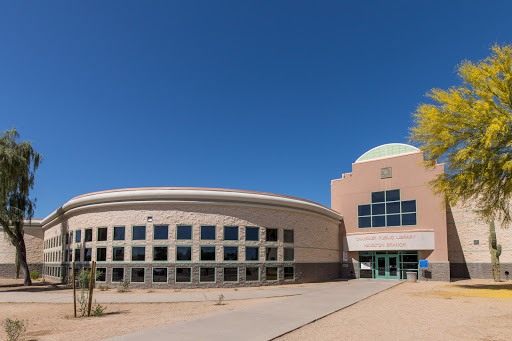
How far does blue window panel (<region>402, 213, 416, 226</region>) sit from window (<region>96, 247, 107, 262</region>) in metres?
23.4

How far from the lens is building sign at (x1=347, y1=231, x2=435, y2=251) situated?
1220 inches

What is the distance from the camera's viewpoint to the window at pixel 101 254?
24.8 meters

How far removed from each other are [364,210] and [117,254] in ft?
69.7

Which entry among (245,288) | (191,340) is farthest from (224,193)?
(191,340)

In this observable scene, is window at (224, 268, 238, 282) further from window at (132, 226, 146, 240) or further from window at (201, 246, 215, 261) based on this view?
window at (132, 226, 146, 240)

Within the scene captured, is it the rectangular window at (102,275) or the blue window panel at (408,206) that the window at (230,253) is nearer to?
the rectangular window at (102,275)

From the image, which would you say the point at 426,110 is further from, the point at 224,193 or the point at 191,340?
the point at 191,340

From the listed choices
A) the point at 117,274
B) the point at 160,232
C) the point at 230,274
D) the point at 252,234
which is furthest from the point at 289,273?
the point at 117,274

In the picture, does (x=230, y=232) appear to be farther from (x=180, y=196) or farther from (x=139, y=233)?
(x=139, y=233)

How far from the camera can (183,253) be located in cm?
2412

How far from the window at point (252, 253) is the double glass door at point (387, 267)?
13369 millimetres

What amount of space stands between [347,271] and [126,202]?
810 inches

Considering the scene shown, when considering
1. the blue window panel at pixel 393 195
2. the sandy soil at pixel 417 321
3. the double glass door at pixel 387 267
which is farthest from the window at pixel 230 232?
the blue window panel at pixel 393 195

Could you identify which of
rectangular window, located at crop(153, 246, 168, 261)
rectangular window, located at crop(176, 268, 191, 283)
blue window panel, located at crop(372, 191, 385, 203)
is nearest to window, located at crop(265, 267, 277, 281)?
rectangular window, located at crop(176, 268, 191, 283)
